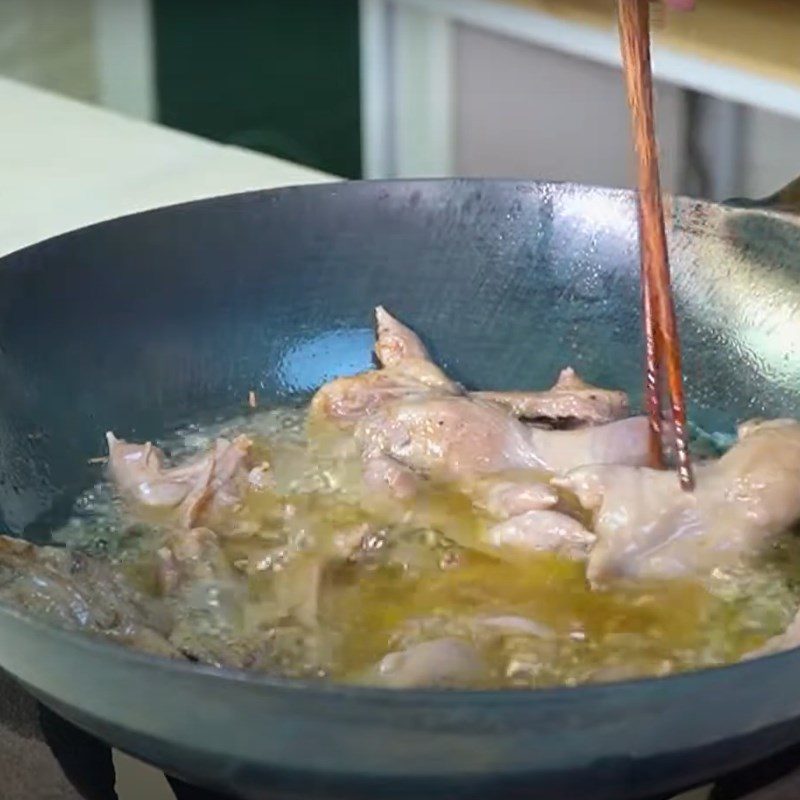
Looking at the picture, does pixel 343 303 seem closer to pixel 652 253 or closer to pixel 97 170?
pixel 652 253

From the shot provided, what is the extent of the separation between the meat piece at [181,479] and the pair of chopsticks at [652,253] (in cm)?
25

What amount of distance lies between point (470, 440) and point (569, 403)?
76mm

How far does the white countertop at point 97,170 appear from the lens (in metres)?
1.23

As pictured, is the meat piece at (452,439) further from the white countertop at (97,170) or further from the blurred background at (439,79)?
the blurred background at (439,79)

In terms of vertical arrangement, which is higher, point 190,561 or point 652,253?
point 652,253

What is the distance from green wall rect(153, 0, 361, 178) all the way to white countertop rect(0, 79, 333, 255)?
1351 mm

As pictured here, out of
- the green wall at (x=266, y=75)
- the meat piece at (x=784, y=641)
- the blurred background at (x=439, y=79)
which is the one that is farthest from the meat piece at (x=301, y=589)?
the green wall at (x=266, y=75)

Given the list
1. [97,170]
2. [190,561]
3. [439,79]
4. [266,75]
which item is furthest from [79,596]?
[266,75]

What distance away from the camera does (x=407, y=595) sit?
2.66 ft

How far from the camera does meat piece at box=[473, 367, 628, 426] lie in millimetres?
934

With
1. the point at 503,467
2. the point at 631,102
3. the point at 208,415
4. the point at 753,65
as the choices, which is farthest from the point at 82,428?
the point at 753,65

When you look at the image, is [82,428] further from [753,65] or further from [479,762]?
[753,65]

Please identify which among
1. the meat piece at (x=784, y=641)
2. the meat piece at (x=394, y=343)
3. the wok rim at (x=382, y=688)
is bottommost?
the meat piece at (x=784, y=641)

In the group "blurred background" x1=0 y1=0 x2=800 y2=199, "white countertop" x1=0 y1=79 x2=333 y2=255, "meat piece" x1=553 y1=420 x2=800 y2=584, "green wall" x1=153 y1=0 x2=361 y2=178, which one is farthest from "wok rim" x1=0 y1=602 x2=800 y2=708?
"green wall" x1=153 y1=0 x2=361 y2=178
